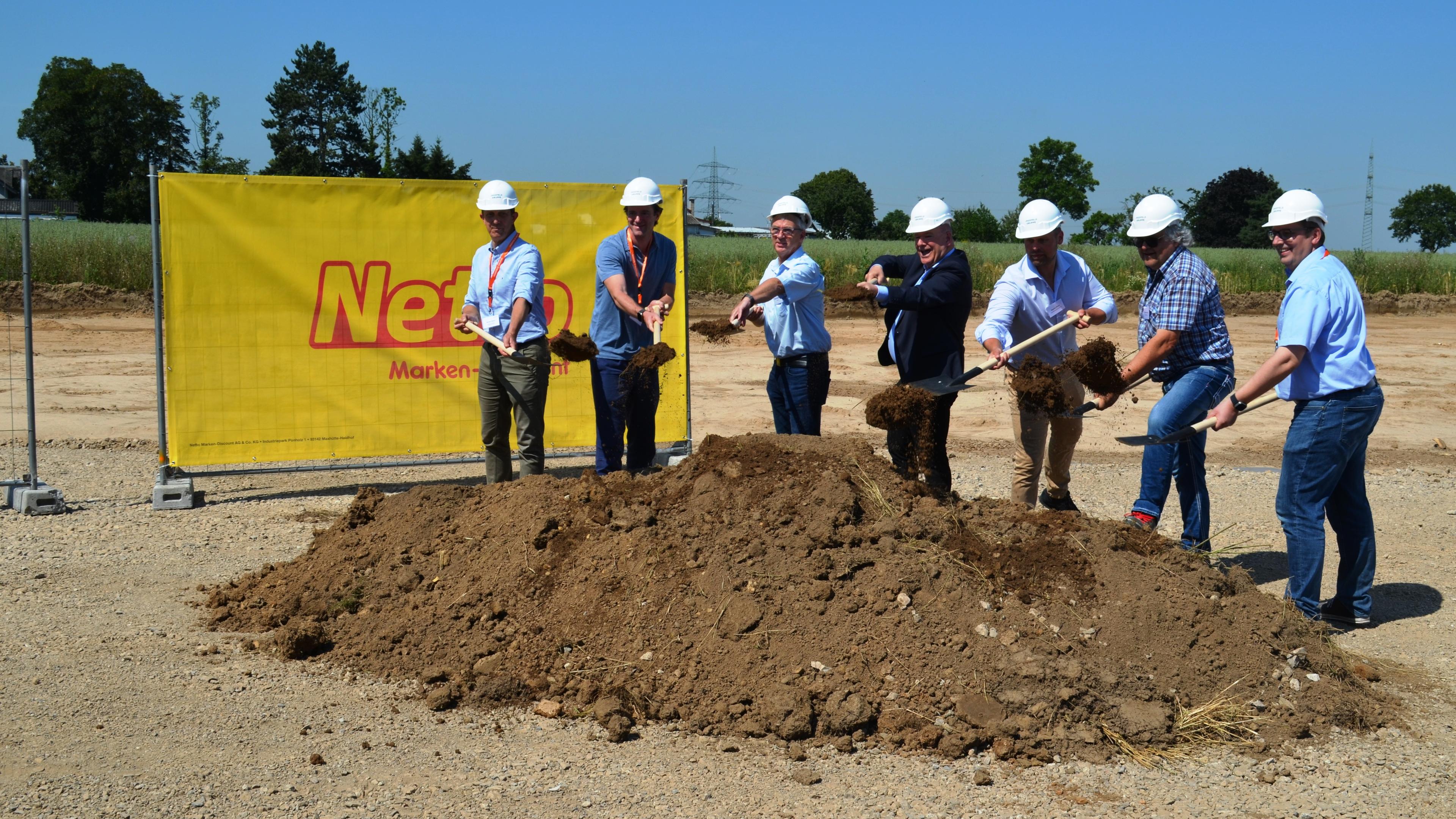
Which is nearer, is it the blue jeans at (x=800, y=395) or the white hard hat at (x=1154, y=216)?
the white hard hat at (x=1154, y=216)

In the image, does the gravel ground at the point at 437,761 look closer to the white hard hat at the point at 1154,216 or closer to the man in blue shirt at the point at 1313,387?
the man in blue shirt at the point at 1313,387

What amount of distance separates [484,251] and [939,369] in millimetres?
2891

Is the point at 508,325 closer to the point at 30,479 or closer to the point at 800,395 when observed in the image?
the point at 800,395

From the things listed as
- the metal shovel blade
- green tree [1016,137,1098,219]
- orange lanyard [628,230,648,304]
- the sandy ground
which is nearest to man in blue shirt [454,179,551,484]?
orange lanyard [628,230,648,304]

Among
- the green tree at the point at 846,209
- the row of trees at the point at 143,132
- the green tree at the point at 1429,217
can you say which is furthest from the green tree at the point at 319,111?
the green tree at the point at 1429,217

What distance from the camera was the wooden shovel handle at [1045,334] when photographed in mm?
5629

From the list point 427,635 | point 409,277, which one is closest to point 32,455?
point 409,277

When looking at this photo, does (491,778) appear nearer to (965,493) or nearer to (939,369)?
(939,369)

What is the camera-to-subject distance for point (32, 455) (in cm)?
733

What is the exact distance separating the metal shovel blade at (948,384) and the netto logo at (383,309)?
3.39m

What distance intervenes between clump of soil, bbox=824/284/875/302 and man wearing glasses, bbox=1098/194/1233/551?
1.49 metres

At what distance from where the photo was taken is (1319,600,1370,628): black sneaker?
5441 millimetres

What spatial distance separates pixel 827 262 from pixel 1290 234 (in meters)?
23.7

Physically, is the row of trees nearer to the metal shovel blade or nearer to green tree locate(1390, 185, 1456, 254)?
the metal shovel blade
